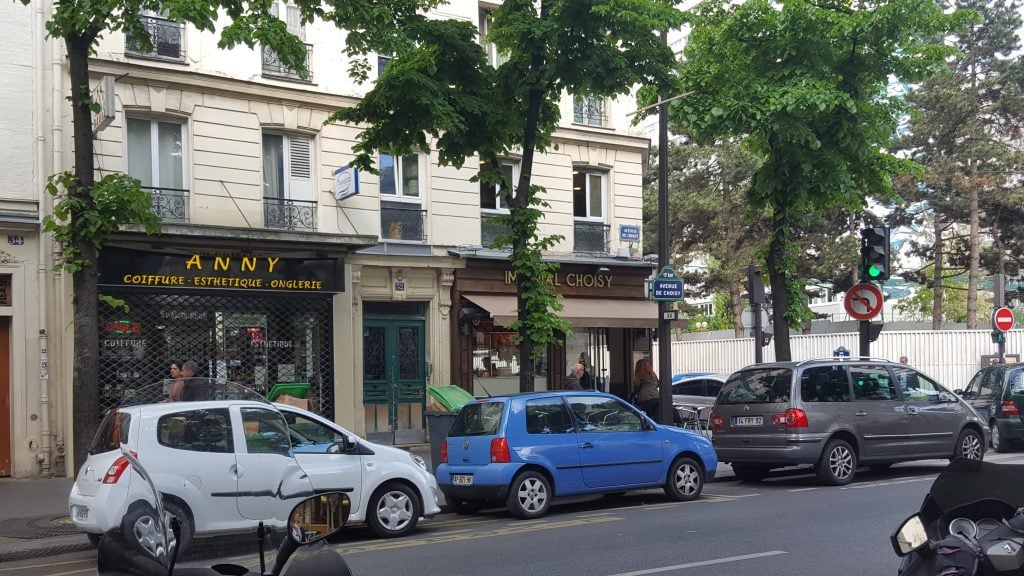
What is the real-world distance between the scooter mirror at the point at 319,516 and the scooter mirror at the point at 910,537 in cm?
226

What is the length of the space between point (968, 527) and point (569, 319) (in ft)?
60.5

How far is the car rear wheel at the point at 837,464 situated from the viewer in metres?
14.4

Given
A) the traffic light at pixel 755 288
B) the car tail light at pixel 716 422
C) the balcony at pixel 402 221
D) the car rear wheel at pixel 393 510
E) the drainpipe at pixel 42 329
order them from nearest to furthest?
the car rear wheel at pixel 393 510, the car tail light at pixel 716 422, the drainpipe at pixel 42 329, the traffic light at pixel 755 288, the balcony at pixel 402 221

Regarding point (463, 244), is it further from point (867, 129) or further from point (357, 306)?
point (867, 129)

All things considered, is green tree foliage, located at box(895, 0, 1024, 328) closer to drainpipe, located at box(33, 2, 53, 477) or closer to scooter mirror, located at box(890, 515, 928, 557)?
drainpipe, located at box(33, 2, 53, 477)

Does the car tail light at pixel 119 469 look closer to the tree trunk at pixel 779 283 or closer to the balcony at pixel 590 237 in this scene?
the tree trunk at pixel 779 283

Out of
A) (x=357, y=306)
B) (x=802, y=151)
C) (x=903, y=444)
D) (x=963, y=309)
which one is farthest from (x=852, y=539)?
(x=963, y=309)

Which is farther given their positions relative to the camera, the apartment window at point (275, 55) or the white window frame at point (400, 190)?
the white window frame at point (400, 190)

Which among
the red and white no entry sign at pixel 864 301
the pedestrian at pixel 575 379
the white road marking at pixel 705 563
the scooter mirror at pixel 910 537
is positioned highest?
the red and white no entry sign at pixel 864 301

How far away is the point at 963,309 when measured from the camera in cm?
6625

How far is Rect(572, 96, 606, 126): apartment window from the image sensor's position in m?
23.8

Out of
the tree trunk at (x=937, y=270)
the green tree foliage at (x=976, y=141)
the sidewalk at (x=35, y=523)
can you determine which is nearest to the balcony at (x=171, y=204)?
the sidewalk at (x=35, y=523)


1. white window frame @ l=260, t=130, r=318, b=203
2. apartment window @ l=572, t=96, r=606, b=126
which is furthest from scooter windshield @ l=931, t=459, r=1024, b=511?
apartment window @ l=572, t=96, r=606, b=126

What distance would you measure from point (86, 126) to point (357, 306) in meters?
8.66
